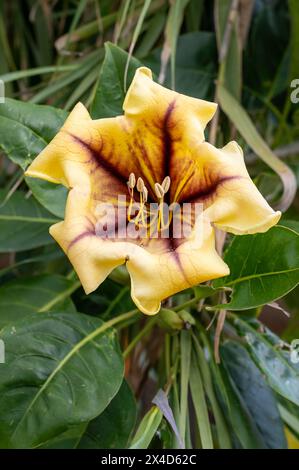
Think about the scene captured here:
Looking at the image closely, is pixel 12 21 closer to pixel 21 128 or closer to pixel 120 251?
pixel 21 128

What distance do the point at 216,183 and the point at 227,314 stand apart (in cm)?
22

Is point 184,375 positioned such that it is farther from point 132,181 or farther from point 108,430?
point 132,181

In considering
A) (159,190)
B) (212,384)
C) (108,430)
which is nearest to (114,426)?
(108,430)

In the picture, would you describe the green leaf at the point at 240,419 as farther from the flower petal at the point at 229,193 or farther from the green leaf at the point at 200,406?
the flower petal at the point at 229,193

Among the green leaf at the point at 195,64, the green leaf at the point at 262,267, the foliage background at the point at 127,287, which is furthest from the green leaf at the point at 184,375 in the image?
the green leaf at the point at 195,64

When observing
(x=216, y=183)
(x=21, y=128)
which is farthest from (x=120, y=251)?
(x=21, y=128)

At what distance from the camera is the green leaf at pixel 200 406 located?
71 cm

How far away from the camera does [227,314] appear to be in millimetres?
764

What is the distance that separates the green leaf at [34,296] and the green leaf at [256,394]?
160 mm

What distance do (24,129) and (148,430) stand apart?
0.86 ft

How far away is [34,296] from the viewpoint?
803 mm

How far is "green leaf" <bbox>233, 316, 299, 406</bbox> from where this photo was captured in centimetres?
68
